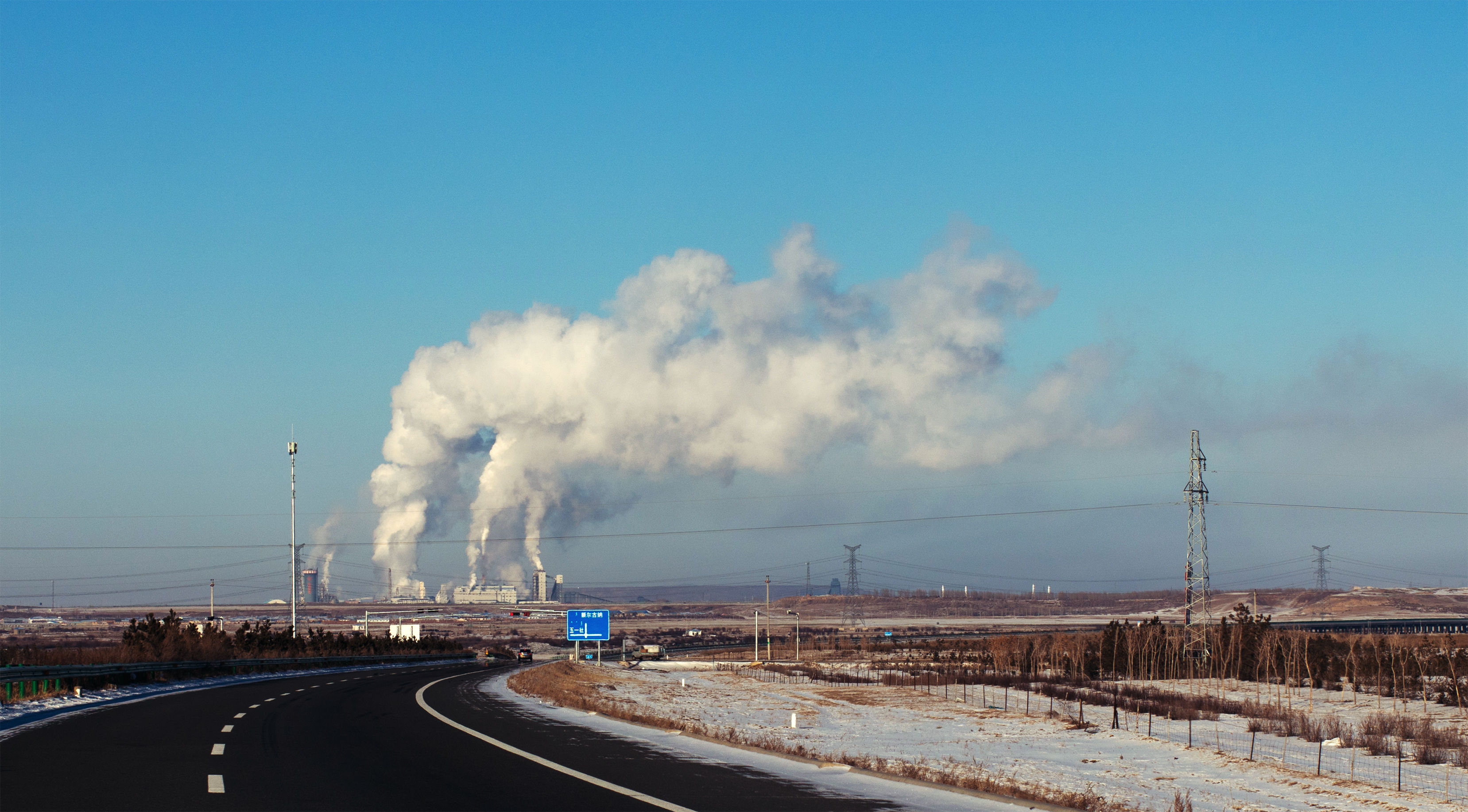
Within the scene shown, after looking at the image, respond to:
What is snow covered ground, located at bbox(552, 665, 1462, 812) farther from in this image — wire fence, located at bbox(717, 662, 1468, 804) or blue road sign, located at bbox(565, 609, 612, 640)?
blue road sign, located at bbox(565, 609, 612, 640)

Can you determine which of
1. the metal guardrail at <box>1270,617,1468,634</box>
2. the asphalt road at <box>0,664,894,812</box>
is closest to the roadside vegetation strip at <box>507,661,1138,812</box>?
the asphalt road at <box>0,664,894,812</box>

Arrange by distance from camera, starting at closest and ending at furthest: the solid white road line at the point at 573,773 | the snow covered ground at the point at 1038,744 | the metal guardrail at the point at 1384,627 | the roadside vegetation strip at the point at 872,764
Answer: the solid white road line at the point at 573,773 < the roadside vegetation strip at the point at 872,764 < the snow covered ground at the point at 1038,744 < the metal guardrail at the point at 1384,627

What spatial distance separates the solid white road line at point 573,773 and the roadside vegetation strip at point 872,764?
4021 mm

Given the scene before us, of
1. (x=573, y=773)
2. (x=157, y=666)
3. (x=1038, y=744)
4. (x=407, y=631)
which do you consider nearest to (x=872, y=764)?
(x=573, y=773)

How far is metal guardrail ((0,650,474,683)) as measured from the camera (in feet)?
114

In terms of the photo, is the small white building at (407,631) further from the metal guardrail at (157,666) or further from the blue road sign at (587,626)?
the blue road sign at (587,626)

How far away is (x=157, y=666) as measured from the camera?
48.5m

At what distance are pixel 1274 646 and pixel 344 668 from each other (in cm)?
5544

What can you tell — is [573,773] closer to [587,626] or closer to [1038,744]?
[1038,744]

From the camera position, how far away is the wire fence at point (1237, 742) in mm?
23922

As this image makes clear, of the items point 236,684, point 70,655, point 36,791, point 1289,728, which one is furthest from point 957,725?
point 70,655

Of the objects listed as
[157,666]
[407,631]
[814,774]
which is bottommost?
[407,631]

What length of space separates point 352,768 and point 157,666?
34.8m

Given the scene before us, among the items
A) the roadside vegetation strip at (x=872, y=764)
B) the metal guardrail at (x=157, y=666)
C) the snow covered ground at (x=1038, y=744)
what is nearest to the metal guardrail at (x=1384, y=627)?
the metal guardrail at (x=157, y=666)
